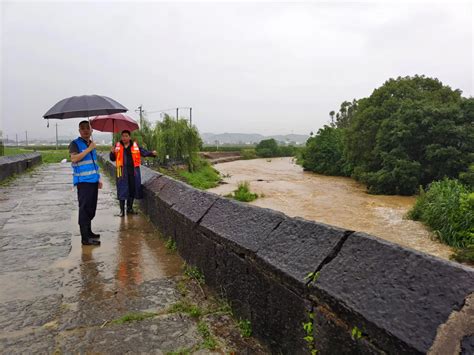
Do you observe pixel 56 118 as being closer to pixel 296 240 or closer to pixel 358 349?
pixel 296 240

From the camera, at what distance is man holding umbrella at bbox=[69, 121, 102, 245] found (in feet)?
14.6

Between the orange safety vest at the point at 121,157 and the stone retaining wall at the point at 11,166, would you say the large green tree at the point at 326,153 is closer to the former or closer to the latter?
Answer: the stone retaining wall at the point at 11,166

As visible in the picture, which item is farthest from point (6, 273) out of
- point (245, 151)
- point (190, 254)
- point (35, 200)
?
point (245, 151)

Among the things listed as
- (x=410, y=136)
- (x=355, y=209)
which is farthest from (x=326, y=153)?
(x=355, y=209)

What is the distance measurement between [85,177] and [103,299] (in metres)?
2.11

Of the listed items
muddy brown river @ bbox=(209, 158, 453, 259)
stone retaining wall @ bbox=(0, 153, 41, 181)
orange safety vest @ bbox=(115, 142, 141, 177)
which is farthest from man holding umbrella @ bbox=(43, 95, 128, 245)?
muddy brown river @ bbox=(209, 158, 453, 259)

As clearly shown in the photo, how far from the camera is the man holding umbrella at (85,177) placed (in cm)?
444

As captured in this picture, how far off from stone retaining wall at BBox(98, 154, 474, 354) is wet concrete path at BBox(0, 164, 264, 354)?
0.95 ft

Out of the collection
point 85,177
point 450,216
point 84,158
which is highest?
point 84,158

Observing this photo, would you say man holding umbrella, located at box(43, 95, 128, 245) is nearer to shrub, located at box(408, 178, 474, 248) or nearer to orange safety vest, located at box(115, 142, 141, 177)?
orange safety vest, located at box(115, 142, 141, 177)

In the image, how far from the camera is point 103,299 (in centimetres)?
288

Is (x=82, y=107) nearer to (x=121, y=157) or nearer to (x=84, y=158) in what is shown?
(x=84, y=158)

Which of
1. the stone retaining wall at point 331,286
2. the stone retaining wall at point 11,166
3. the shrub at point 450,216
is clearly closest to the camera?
the stone retaining wall at point 331,286

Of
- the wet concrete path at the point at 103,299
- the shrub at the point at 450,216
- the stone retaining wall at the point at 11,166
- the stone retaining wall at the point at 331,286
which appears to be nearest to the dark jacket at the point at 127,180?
the wet concrete path at the point at 103,299
